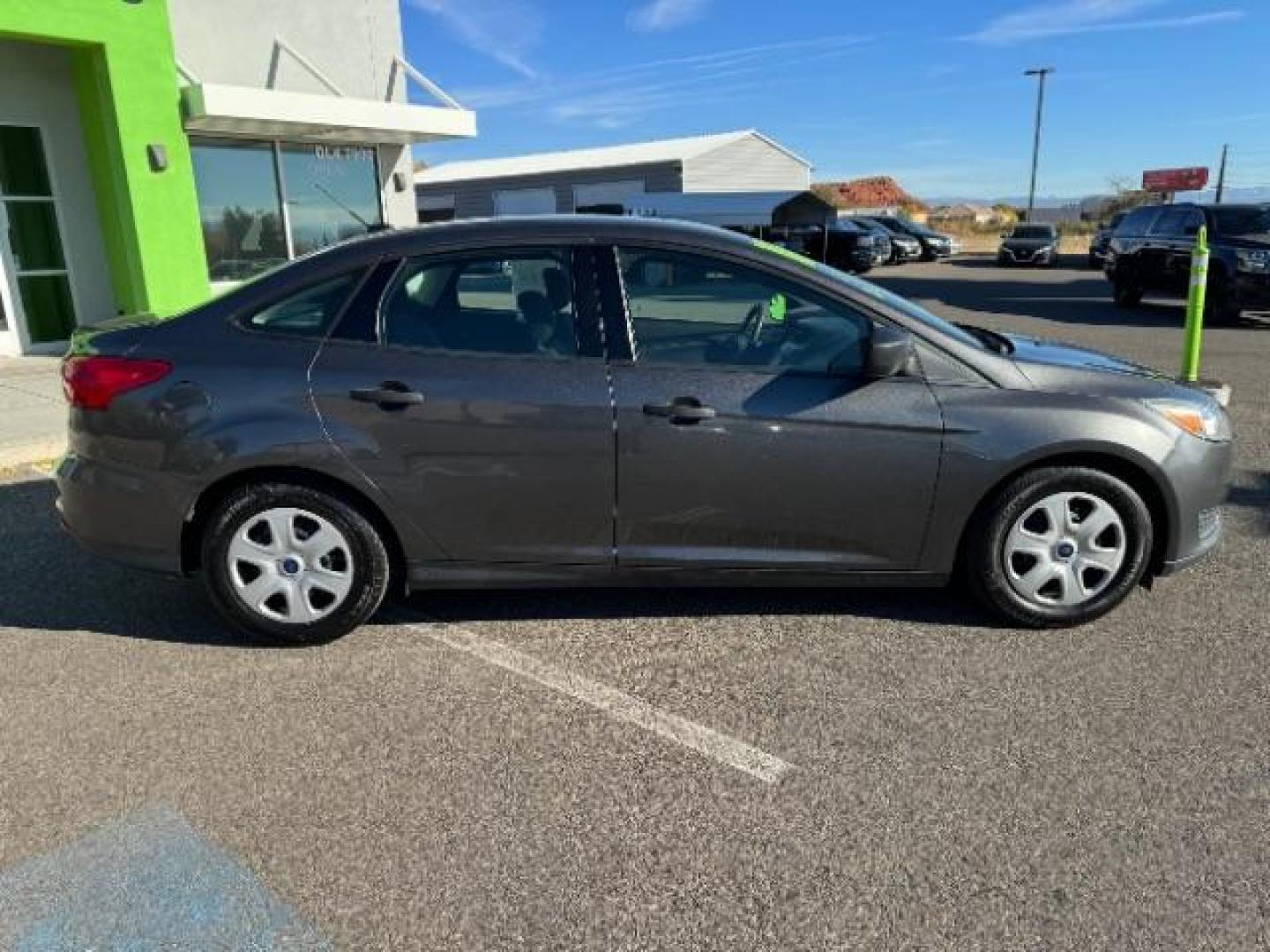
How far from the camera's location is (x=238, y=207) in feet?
38.0

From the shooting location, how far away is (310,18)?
11852mm

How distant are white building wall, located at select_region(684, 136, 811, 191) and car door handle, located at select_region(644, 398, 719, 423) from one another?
124 feet

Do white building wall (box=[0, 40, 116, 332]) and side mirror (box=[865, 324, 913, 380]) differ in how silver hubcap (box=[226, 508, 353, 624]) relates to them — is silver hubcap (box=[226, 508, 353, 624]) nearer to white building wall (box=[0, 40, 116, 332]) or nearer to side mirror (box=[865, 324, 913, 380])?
side mirror (box=[865, 324, 913, 380])

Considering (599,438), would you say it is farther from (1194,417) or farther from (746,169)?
(746,169)

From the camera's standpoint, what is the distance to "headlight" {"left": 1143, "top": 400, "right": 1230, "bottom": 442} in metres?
3.58

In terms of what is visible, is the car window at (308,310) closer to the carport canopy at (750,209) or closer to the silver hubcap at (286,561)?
the silver hubcap at (286,561)

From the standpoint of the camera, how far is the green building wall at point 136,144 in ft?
30.6

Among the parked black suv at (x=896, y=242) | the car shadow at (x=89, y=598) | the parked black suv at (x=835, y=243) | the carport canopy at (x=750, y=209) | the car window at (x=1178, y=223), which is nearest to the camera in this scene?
the car shadow at (x=89, y=598)

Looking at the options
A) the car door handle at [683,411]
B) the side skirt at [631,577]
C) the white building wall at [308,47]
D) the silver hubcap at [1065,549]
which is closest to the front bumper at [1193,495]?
→ the silver hubcap at [1065,549]

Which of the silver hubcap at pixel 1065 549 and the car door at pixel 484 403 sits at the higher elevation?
the car door at pixel 484 403

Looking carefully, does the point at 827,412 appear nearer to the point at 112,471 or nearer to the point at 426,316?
the point at 426,316

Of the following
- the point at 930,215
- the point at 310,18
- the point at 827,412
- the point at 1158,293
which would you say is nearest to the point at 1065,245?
the point at 930,215

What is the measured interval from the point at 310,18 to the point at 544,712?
11669mm

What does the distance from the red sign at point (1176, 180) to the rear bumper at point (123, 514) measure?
198 feet
